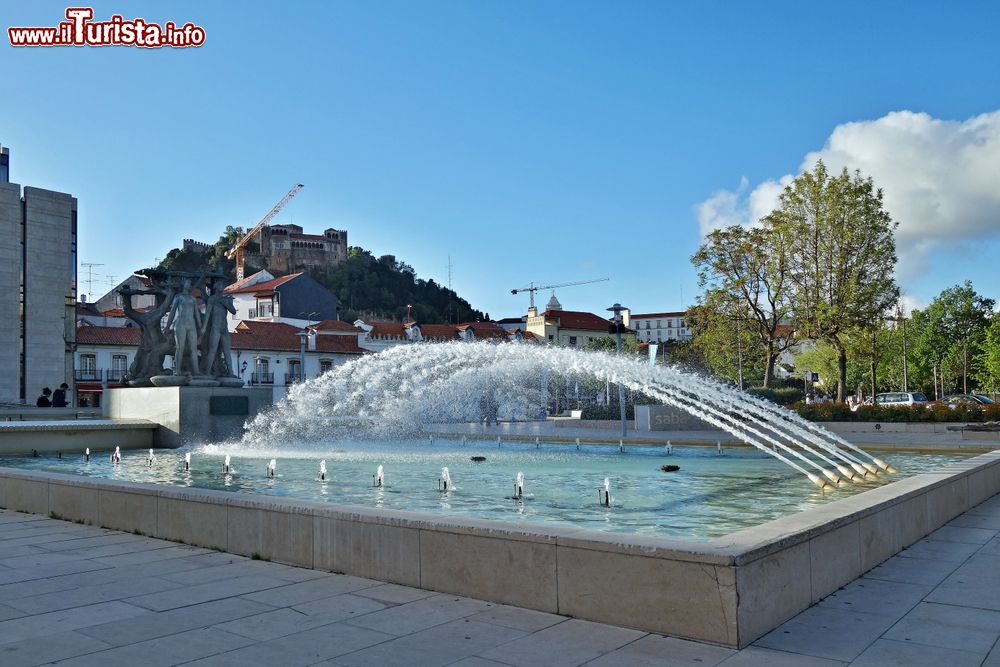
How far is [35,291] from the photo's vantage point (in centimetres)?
4578

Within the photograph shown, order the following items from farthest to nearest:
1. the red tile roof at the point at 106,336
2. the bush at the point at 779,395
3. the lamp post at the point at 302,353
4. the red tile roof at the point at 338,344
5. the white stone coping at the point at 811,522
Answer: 1. the red tile roof at the point at 338,344
2. the red tile roof at the point at 106,336
3. the lamp post at the point at 302,353
4. the bush at the point at 779,395
5. the white stone coping at the point at 811,522

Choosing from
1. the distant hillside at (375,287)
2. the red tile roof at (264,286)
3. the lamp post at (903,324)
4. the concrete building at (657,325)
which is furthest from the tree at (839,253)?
the concrete building at (657,325)

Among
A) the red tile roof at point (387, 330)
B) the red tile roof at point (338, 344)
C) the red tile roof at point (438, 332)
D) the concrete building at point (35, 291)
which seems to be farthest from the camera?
the red tile roof at point (438, 332)

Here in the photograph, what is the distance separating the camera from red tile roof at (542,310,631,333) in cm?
11912

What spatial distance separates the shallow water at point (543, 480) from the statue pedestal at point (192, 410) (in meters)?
0.63

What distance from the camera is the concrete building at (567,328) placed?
117 m

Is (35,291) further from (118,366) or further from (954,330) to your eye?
(954,330)

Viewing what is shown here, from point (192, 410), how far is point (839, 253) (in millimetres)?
26608

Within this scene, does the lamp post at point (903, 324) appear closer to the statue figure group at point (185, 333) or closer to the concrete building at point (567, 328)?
the statue figure group at point (185, 333)

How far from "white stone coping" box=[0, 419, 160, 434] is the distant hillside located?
105 meters

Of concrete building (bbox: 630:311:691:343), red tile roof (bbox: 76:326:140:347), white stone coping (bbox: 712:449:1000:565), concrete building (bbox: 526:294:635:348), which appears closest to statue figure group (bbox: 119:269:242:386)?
white stone coping (bbox: 712:449:1000:565)

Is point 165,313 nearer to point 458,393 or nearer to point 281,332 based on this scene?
point 458,393

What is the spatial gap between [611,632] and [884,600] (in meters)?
2.19

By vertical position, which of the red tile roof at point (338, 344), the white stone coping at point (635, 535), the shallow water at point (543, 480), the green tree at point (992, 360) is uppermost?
the red tile roof at point (338, 344)
